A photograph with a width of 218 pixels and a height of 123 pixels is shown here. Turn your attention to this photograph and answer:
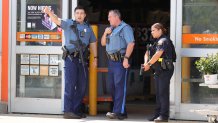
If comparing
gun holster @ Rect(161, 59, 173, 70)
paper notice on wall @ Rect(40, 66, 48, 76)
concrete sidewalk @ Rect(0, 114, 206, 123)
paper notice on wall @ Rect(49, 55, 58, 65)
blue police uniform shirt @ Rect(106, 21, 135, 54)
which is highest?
blue police uniform shirt @ Rect(106, 21, 135, 54)

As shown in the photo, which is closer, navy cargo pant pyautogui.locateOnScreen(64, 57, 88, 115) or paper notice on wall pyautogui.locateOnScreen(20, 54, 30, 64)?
navy cargo pant pyautogui.locateOnScreen(64, 57, 88, 115)

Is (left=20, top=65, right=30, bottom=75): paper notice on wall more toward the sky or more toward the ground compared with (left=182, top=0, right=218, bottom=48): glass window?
more toward the ground

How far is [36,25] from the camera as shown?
9.06 metres

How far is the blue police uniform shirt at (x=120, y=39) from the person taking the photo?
8477 millimetres

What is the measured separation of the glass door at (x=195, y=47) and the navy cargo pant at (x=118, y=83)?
2.78 feet

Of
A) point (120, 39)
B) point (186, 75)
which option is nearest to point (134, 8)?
point (120, 39)

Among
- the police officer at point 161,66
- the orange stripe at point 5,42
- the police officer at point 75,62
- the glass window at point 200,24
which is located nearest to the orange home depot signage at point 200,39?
the glass window at point 200,24

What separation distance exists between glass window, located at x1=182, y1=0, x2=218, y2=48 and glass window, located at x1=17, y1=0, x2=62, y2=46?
2034 mm

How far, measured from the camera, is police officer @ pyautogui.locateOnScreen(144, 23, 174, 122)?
26.7ft

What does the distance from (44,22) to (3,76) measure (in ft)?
3.77

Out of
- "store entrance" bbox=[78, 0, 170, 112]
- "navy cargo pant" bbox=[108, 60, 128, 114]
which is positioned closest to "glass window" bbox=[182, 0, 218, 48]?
"navy cargo pant" bbox=[108, 60, 128, 114]

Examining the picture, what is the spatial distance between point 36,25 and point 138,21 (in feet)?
14.0

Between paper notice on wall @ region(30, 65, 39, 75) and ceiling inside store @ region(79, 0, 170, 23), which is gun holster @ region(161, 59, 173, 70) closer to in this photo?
paper notice on wall @ region(30, 65, 39, 75)

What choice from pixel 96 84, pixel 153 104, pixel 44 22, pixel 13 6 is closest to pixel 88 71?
pixel 96 84
